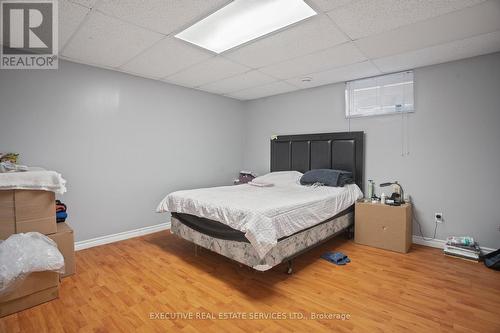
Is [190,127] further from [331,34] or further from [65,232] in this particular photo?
[331,34]

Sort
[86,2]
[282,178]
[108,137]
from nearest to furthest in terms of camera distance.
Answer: [86,2] < [108,137] < [282,178]

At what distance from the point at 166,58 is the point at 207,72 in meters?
0.66

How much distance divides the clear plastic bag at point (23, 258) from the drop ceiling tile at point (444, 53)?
13.1ft

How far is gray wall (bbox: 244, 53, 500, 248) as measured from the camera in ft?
9.46

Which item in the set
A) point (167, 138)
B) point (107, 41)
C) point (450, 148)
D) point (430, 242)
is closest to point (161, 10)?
point (107, 41)

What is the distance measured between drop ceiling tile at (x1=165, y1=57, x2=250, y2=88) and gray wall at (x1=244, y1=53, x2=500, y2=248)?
6.06 feet

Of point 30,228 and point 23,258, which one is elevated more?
point 30,228

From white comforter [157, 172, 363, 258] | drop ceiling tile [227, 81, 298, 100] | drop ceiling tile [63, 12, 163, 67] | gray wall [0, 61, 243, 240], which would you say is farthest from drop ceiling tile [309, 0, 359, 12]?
gray wall [0, 61, 243, 240]

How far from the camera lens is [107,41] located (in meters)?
2.54

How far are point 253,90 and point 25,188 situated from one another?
3.51 meters

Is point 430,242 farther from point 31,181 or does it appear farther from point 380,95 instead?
point 31,181

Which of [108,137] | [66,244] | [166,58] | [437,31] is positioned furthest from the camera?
[108,137]

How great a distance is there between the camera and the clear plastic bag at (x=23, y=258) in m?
1.83

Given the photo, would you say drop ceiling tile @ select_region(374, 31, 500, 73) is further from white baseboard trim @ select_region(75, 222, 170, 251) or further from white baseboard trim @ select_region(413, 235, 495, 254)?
white baseboard trim @ select_region(75, 222, 170, 251)
